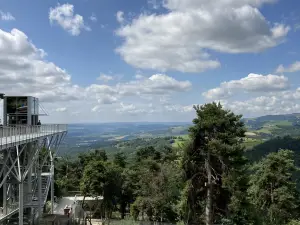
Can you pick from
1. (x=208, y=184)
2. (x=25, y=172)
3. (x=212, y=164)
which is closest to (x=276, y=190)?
(x=212, y=164)

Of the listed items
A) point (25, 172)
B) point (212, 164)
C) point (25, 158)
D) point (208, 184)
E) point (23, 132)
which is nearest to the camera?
point (23, 132)

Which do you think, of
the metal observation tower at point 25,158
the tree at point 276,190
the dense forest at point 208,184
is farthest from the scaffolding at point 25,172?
the tree at point 276,190

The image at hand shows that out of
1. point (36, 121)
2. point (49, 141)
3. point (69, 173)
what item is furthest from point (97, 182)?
point (69, 173)

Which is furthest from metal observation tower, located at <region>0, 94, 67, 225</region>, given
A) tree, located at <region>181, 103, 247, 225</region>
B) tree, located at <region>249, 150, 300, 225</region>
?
tree, located at <region>249, 150, 300, 225</region>

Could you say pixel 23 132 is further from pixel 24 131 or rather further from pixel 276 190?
pixel 276 190

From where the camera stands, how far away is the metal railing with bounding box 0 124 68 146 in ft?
60.5

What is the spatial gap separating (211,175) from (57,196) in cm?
2633

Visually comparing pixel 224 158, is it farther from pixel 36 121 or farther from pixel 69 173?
pixel 69 173

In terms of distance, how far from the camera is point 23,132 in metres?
23.2

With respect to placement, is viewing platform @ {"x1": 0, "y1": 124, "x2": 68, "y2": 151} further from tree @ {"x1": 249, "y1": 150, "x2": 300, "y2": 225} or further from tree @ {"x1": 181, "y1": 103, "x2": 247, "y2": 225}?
tree @ {"x1": 249, "y1": 150, "x2": 300, "y2": 225}

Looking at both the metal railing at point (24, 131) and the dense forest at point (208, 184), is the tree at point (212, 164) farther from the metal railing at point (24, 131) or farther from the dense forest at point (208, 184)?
the metal railing at point (24, 131)

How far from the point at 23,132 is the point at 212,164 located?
14.1 metres

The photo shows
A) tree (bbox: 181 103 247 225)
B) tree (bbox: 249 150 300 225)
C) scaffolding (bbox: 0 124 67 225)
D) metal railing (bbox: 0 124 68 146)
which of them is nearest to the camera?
metal railing (bbox: 0 124 68 146)

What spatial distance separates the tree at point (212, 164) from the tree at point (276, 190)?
24.4ft
